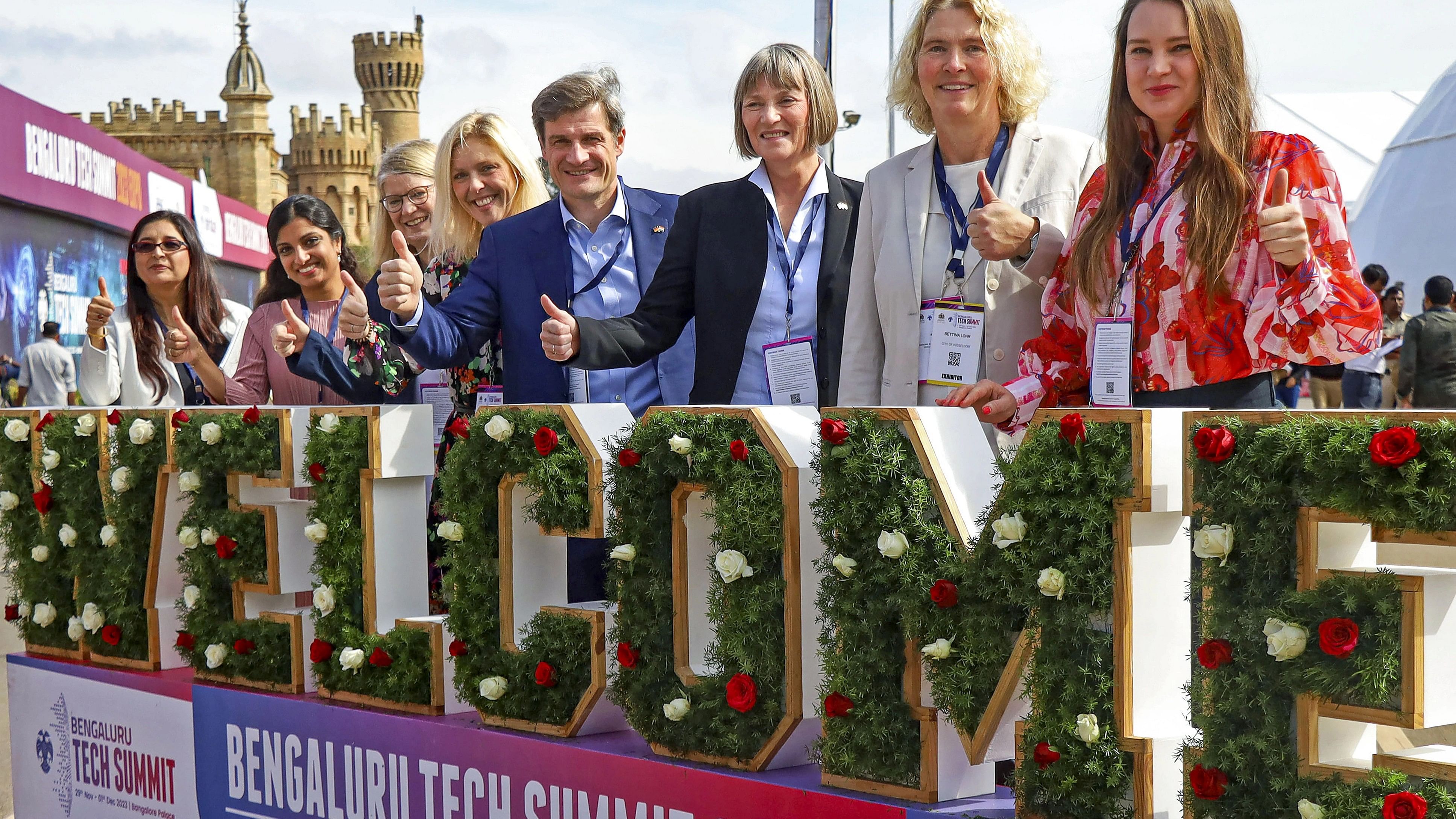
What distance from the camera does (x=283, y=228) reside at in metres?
3.90

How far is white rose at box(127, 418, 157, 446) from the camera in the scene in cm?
354

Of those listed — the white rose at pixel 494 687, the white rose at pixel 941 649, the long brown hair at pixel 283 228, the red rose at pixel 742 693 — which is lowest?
the white rose at pixel 494 687

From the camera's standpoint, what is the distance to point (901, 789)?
222cm

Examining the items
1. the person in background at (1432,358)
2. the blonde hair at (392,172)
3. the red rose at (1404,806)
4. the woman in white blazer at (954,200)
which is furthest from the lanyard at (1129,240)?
the person in background at (1432,358)

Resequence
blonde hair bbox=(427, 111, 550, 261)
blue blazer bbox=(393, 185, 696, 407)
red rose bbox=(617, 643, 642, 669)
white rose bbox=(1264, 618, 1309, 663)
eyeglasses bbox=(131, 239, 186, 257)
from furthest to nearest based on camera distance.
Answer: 1. eyeglasses bbox=(131, 239, 186, 257)
2. blonde hair bbox=(427, 111, 550, 261)
3. blue blazer bbox=(393, 185, 696, 407)
4. red rose bbox=(617, 643, 642, 669)
5. white rose bbox=(1264, 618, 1309, 663)

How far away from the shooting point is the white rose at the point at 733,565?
2.36 meters

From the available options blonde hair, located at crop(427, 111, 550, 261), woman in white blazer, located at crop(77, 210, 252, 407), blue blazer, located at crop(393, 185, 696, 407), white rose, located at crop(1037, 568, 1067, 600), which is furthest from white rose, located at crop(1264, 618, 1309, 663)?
woman in white blazer, located at crop(77, 210, 252, 407)

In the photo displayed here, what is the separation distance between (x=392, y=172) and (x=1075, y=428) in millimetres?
2761

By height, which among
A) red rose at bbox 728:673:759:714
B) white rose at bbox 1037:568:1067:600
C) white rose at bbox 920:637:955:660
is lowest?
red rose at bbox 728:673:759:714

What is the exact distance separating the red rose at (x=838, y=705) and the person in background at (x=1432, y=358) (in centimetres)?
797

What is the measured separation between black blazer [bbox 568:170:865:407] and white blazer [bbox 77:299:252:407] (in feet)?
6.84

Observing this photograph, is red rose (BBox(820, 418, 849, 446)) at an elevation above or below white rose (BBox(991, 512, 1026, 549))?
above

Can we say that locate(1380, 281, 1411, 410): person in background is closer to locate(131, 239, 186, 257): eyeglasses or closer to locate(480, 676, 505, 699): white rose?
locate(131, 239, 186, 257): eyeglasses

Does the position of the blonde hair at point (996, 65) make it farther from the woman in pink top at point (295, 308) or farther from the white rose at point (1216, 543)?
the woman in pink top at point (295, 308)
